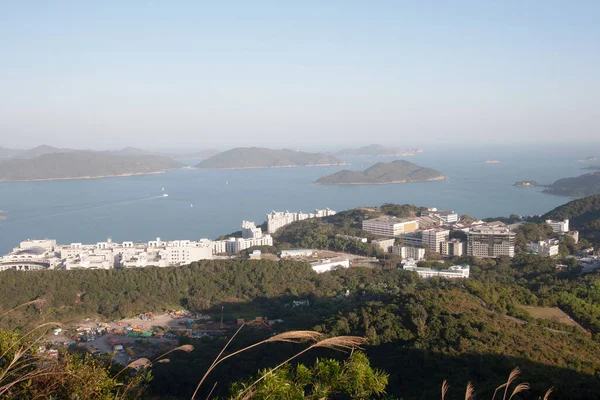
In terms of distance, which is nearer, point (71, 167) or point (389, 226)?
point (389, 226)

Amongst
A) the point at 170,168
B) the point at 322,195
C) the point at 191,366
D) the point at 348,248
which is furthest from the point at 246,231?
the point at 170,168

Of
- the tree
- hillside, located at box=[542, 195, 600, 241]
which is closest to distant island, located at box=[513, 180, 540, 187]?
hillside, located at box=[542, 195, 600, 241]

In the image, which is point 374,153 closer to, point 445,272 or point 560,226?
point 560,226

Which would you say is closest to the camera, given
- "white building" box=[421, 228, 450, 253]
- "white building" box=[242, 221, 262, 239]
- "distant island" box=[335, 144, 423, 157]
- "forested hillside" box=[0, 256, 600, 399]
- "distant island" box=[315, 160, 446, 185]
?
"forested hillside" box=[0, 256, 600, 399]

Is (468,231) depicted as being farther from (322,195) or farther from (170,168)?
(170,168)

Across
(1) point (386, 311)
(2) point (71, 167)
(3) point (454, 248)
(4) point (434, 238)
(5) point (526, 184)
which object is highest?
(2) point (71, 167)

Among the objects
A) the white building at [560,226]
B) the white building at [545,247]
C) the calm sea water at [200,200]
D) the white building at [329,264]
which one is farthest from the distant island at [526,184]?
the white building at [329,264]

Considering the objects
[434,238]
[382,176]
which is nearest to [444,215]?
[434,238]

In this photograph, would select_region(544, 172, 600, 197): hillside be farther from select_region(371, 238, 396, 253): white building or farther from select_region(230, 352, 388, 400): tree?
select_region(230, 352, 388, 400): tree
